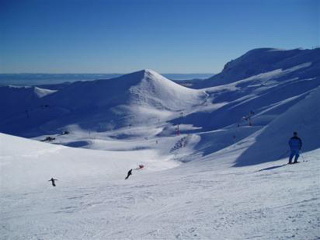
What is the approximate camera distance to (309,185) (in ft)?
33.7

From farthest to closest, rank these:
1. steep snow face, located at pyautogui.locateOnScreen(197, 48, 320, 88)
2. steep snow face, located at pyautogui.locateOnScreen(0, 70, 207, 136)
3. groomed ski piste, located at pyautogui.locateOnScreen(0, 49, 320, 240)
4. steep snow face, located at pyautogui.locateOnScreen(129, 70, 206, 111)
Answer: steep snow face, located at pyautogui.locateOnScreen(197, 48, 320, 88) < steep snow face, located at pyautogui.locateOnScreen(129, 70, 206, 111) < steep snow face, located at pyautogui.locateOnScreen(0, 70, 207, 136) < groomed ski piste, located at pyautogui.locateOnScreen(0, 49, 320, 240)

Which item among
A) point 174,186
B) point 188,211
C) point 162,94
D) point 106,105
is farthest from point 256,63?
point 188,211

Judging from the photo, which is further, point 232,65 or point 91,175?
point 232,65

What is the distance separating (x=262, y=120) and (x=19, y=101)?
4322 inches

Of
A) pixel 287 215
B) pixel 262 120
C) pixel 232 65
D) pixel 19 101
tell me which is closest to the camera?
pixel 287 215

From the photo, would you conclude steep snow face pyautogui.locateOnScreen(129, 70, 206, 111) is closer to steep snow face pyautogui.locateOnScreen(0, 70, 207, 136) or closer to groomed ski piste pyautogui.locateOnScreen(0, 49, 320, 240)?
steep snow face pyautogui.locateOnScreen(0, 70, 207, 136)

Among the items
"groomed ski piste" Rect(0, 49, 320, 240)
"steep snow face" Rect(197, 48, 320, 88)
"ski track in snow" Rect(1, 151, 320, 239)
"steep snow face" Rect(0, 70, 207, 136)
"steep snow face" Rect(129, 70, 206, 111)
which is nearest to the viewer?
"ski track in snow" Rect(1, 151, 320, 239)

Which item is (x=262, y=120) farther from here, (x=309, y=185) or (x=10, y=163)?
(x=309, y=185)

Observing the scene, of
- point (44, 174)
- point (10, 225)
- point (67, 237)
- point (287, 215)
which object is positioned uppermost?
point (287, 215)

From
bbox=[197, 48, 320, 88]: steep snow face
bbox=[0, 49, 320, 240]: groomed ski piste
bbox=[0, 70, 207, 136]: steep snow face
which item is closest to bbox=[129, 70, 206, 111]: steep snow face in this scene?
bbox=[0, 70, 207, 136]: steep snow face

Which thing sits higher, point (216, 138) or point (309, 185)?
point (309, 185)

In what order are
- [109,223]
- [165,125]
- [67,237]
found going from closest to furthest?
1. [67,237]
2. [109,223]
3. [165,125]

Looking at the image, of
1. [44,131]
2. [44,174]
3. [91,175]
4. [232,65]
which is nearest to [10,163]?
[44,174]

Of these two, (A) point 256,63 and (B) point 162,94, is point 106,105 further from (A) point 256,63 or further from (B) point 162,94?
(A) point 256,63
